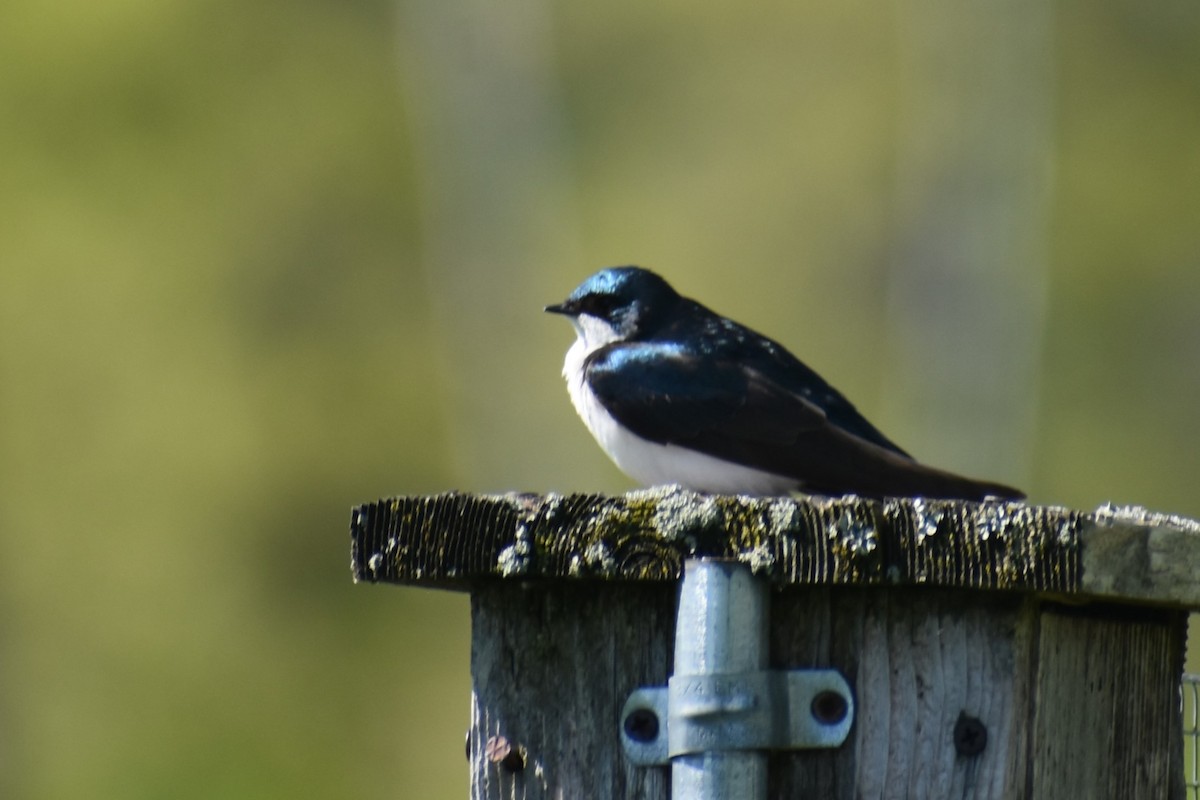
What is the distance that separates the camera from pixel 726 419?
3.67 meters

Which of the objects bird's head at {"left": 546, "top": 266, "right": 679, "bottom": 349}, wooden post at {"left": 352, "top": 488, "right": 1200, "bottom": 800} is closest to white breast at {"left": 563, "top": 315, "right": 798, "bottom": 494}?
bird's head at {"left": 546, "top": 266, "right": 679, "bottom": 349}

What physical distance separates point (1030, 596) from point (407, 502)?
768mm

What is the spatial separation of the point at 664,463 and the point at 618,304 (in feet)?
2.80

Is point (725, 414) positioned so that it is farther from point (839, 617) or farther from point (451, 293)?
point (451, 293)

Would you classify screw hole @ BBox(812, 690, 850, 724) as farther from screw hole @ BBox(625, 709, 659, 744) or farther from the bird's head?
the bird's head

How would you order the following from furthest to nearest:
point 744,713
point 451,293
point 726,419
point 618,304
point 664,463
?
point 451,293 < point 618,304 < point 664,463 < point 726,419 < point 744,713

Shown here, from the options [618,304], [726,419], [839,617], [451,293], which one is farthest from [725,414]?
[451,293]

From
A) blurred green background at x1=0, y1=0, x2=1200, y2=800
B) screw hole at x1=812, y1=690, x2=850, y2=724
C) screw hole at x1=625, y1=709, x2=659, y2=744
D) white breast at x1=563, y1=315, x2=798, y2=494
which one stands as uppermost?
blurred green background at x1=0, y1=0, x2=1200, y2=800

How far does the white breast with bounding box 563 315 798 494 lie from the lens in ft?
11.8

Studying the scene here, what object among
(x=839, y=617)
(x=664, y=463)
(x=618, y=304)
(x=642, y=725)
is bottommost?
(x=642, y=725)

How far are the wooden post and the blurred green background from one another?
33.3ft

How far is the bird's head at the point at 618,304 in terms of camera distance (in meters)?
4.51

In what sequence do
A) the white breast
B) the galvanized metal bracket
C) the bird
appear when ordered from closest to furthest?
the galvanized metal bracket, the bird, the white breast

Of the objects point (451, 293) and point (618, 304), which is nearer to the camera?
point (618, 304)
